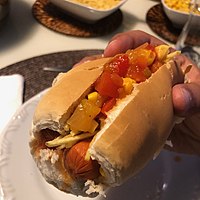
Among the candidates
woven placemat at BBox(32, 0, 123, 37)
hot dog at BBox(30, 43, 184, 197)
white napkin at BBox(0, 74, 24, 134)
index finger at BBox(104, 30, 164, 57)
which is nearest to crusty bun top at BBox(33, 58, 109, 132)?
hot dog at BBox(30, 43, 184, 197)

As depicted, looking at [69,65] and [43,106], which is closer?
[43,106]

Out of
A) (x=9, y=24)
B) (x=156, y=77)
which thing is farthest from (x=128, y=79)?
(x=9, y=24)

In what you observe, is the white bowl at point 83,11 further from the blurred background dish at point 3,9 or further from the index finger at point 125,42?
the index finger at point 125,42

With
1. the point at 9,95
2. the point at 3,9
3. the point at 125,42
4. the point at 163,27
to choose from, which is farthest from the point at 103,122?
the point at 163,27

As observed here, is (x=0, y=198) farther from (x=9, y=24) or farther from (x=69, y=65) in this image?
(x=9, y=24)

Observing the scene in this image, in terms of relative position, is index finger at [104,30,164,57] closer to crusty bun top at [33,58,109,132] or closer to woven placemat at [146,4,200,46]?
crusty bun top at [33,58,109,132]

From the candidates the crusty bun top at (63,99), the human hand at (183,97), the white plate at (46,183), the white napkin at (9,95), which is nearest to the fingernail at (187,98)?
the human hand at (183,97)
